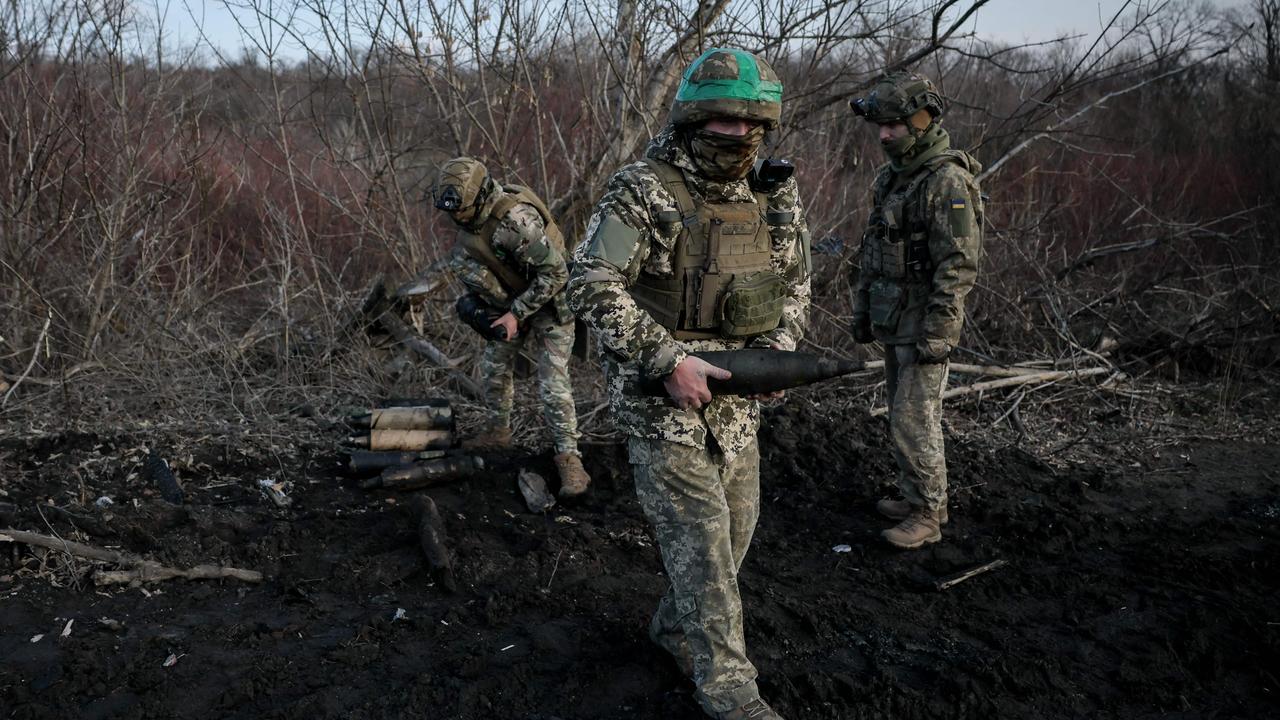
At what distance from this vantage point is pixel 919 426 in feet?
14.7

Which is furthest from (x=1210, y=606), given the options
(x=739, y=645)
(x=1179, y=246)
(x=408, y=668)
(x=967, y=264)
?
(x=1179, y=246)

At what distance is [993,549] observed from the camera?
14.7 ft

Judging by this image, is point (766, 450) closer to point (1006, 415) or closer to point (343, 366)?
point (1006, 415)

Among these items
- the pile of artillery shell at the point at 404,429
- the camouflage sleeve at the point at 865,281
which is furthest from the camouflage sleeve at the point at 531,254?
the camouflage sleeve at the point at 865,281

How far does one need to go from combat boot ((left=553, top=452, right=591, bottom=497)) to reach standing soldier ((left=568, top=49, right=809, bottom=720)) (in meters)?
2.15

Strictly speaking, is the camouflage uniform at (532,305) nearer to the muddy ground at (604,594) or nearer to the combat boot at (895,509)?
the muddy ground at (604,594)

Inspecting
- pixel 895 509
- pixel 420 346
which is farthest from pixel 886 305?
pixel 420 346

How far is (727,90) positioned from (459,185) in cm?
250

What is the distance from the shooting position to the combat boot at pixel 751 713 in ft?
9.12

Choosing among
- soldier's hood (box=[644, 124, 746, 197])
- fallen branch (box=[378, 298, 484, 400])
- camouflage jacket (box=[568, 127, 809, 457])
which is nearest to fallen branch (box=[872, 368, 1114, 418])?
fallen branch (box=[378, 298, 484, 400])

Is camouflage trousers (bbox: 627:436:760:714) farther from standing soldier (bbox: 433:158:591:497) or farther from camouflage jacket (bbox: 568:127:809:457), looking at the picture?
standing soldier (bbox: 433:158:591:497)

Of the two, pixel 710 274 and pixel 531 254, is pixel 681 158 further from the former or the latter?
pixel 531 254

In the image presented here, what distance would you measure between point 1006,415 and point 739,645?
424cm

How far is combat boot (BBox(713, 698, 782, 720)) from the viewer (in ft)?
9.12
